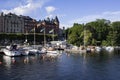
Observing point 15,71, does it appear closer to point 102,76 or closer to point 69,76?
point 69,76

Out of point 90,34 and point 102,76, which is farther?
point 90,34

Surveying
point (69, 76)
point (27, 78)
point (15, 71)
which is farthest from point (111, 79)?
point (15, 71)

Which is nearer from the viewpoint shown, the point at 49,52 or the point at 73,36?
the point at 49,52

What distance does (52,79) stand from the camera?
65.4 metres

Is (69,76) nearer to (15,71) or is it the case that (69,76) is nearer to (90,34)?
(15,71)

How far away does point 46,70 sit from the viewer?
257 feet

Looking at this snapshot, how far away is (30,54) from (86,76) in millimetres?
60874

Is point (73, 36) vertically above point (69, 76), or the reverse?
point (73, 36)

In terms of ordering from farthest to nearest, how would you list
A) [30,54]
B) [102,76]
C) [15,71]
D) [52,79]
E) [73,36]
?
[73,36], [30,54], [15,71], [102,76], [52,79]

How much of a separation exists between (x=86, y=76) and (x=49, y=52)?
63950mm

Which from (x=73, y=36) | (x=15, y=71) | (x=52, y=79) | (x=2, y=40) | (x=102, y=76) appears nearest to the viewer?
(x=52, y=79)

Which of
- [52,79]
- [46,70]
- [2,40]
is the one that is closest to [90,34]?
[2,40]

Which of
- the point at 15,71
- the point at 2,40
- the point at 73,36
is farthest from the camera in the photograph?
the point at 73,36

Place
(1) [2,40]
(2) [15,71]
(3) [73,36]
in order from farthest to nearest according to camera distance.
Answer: (3) [73,36] → (1) [2,40] → (2) [15,71]
